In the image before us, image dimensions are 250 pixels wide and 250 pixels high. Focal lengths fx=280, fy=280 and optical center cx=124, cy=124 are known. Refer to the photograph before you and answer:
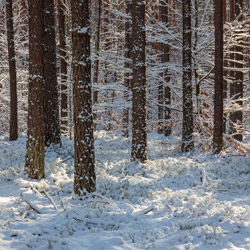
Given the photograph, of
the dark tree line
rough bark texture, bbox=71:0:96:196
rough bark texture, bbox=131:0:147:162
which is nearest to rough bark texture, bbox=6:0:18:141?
the dark tree line

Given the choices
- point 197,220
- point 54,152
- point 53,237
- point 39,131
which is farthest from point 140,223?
point 54,152

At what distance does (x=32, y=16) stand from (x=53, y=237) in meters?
6.01

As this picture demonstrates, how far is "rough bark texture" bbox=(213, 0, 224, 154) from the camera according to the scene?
11.0m

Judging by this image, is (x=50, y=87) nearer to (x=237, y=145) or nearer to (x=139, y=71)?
(x=139, y=71)

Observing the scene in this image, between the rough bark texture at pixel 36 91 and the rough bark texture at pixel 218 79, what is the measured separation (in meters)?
6.75

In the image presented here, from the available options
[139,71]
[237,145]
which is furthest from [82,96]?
[237,145]

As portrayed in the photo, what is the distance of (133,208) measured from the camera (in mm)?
5941

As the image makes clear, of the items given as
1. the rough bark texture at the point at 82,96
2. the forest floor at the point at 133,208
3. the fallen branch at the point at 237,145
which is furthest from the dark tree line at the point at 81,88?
the forest floor at the point at 133,208

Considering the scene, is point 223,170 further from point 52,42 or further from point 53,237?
point 52,42

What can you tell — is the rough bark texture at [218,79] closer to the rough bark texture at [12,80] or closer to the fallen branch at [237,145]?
the fallen branch at [237,145]

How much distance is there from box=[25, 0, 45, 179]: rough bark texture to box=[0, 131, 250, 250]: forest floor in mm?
530

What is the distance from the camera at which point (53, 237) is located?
4488 millimetres

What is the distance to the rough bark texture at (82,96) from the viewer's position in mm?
6238

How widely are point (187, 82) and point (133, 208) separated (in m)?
7.34
